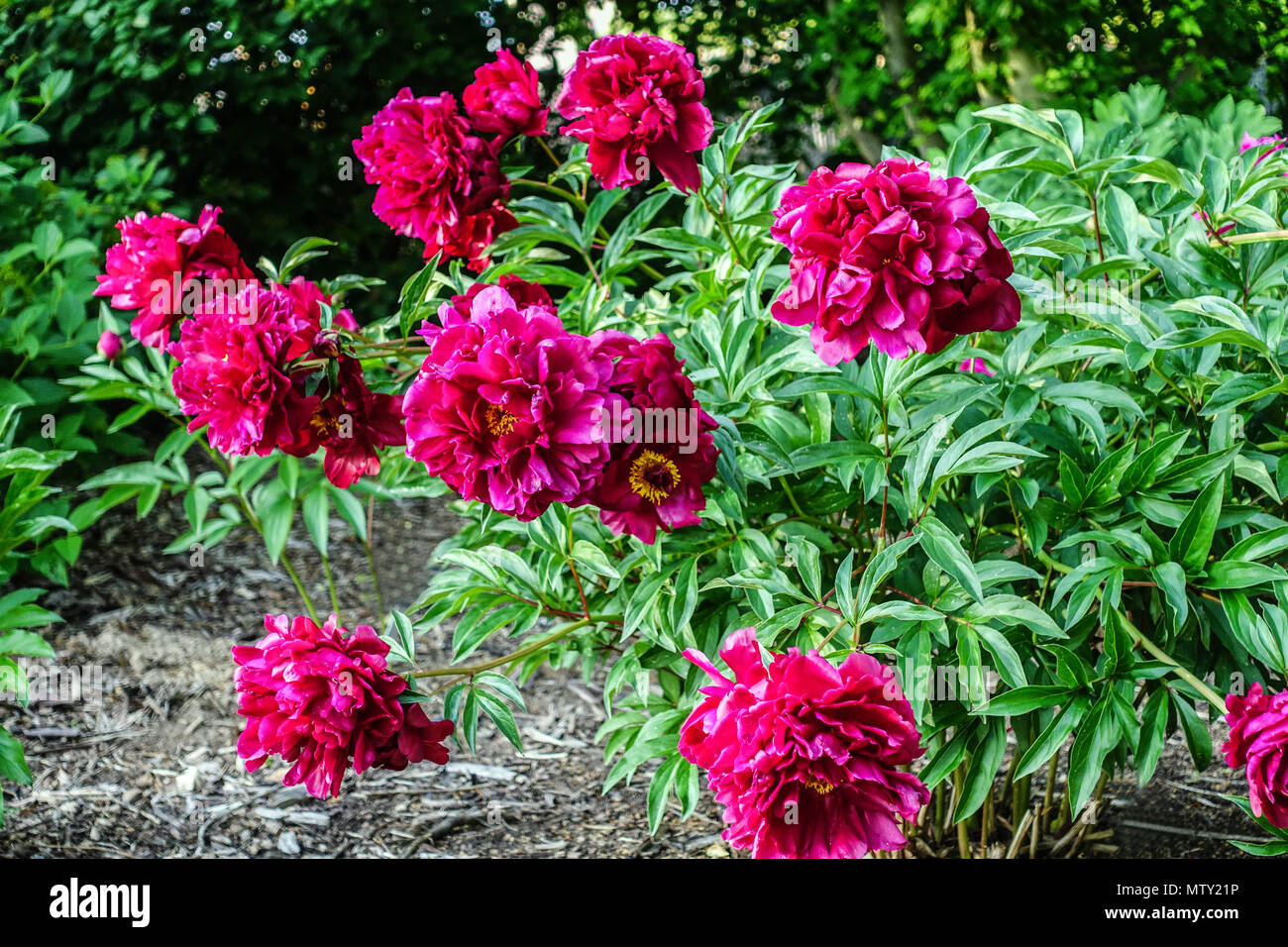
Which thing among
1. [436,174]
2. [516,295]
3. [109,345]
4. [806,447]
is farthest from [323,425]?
[109,345]

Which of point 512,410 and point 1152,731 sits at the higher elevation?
point 512,410

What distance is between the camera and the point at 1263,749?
1.19m

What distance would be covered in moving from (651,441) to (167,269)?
0.97 meters

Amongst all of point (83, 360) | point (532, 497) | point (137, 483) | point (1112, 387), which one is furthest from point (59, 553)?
point (1112, 387)

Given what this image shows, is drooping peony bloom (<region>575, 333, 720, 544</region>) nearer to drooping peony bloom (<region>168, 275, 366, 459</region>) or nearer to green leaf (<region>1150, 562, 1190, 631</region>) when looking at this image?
drooping peony bloom (<region>168, 275, 366, 459</region>)

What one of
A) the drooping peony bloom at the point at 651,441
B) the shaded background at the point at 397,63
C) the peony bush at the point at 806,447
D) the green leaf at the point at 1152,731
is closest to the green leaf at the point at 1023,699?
the peony bush at the point at 806,447

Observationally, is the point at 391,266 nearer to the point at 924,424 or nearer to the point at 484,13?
the point at 484,13

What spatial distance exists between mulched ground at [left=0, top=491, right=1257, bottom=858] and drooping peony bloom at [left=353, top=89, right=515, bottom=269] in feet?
4.17

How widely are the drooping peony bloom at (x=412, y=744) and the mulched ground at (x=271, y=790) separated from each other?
991 millimetres

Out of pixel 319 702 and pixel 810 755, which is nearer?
pixel 810 755

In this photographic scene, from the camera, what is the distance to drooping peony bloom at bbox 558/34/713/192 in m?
1.51

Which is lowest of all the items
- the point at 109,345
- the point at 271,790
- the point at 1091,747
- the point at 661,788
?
the point at 271,790

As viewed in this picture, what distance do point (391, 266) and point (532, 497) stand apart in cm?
367

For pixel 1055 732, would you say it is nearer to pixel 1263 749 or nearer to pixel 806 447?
pixel 1263 749
